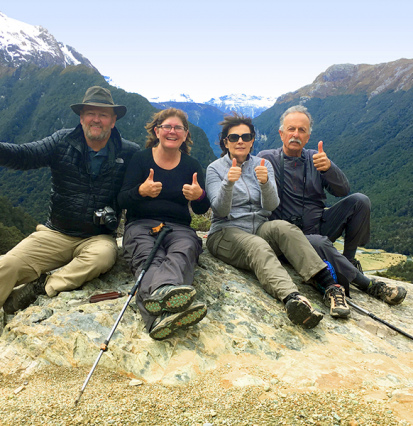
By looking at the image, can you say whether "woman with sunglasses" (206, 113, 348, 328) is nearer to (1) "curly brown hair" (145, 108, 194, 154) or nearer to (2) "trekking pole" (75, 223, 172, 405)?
(1) "curly brown hair" (145, 108, 194, 154)

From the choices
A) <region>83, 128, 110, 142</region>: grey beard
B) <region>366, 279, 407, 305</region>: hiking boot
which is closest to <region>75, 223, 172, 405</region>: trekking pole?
<region>83, 128, 110, 142</region>: grey beard

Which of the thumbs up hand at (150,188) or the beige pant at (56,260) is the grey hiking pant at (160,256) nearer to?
the beige pant at (56,260)

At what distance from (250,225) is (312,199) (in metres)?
1.39

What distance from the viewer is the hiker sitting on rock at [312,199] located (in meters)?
6.09

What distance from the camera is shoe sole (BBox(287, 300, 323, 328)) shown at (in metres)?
4.25

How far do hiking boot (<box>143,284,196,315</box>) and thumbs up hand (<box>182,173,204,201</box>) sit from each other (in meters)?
1.68

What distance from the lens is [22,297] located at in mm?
4918

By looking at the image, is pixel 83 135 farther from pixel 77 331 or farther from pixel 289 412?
pixel 289 412

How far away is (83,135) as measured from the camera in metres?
5.62

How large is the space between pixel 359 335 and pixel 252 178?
9.25 ft

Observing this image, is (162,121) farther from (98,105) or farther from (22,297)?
(22,297)

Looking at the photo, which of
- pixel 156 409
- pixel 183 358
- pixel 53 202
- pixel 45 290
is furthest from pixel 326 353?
pixel 53 202

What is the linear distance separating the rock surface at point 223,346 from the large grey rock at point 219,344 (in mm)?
11

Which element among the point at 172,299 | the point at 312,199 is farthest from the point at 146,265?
the point at 312,199
